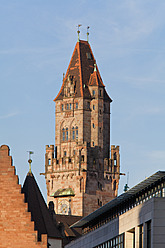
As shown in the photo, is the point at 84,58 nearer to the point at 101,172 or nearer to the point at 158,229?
the point at 101,172

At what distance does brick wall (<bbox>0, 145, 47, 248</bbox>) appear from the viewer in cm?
7212

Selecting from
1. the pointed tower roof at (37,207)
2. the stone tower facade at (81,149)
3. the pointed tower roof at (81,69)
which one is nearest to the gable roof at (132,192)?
the pointed tower roof at (37,207)

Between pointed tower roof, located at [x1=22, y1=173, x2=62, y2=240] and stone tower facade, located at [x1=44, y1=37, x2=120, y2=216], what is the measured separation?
141 ft

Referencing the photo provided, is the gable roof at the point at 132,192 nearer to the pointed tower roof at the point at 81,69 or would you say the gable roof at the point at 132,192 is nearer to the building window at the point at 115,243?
the building window at the point at 115,243

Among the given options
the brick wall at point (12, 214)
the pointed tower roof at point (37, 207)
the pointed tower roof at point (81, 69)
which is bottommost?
the brick wall at point (12, 214)

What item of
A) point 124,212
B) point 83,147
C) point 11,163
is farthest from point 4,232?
point 83,147

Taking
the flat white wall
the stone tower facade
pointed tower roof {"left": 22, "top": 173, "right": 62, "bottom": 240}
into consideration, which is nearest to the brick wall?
pointed tower roof {"left": 22, "top": 173, "right": 62, "bottom": 240}

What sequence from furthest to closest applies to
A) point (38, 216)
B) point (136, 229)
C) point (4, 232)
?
1. point (38, 216)
2. point (136, 229)
3. point (4, 232)

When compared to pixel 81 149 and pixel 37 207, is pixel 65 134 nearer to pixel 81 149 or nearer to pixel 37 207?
pixel 81 149

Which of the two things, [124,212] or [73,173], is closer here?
[124,212]

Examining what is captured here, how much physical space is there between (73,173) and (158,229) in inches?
3936

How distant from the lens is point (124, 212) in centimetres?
9100

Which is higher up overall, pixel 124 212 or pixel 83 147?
pixel 83 147

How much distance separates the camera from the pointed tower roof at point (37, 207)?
348ft
